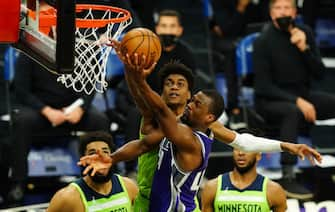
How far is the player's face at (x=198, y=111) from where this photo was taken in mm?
5820

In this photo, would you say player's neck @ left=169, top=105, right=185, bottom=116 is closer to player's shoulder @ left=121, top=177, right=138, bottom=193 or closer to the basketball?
the basketball

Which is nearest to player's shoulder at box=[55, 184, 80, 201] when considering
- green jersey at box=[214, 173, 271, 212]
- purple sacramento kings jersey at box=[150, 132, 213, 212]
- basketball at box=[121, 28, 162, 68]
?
purple sacramento kings jersey at box=[150, 132, 213, 212]

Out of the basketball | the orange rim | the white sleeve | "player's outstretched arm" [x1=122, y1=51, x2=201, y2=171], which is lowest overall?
the white sleeve

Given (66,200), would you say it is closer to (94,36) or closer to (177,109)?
(177,109)

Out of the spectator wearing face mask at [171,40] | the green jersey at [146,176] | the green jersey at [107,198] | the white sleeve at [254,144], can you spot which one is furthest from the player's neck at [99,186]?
the spectator wearing face mask at [171,40]

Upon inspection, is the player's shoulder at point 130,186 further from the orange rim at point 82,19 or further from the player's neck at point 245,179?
the orange rim at point 82,19

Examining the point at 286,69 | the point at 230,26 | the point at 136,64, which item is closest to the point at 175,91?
the point at 136,64

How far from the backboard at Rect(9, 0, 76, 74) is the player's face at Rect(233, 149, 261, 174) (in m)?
2.09

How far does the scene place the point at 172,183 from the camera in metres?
5.96

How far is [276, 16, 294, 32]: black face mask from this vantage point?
8.72m

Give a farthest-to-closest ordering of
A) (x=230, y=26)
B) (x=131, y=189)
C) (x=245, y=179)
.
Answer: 1. (x=230, y=26)
2. (x=245, y=179)
3. (x=131, y=189)

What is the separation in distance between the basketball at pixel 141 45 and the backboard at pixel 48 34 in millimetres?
412

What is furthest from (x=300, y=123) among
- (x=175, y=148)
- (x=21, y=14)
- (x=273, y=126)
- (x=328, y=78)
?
(x=21, y=14)

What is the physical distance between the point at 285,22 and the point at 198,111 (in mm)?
3127
